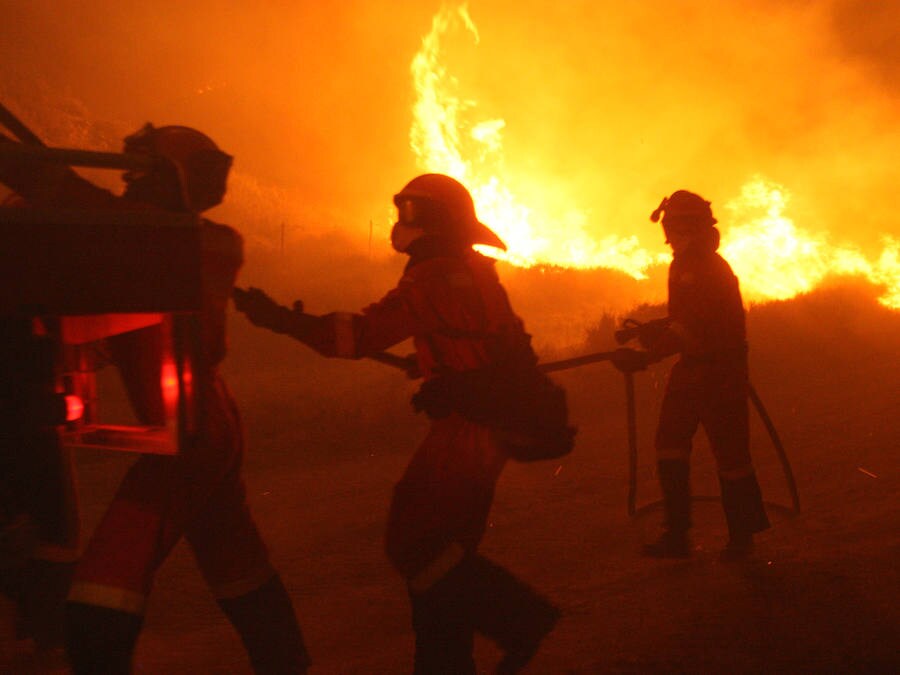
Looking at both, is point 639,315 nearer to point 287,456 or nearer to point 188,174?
point 287,456

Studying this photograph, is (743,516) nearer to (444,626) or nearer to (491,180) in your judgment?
(444,626)

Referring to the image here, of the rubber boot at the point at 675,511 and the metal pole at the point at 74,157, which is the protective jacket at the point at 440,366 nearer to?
the metal pole at the point at 74,157

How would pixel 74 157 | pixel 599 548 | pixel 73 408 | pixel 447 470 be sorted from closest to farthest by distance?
pixel 74 157 → pixel 73 408 → pixel 447 470 → pixel 599 548

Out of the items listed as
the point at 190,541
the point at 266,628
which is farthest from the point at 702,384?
the point at 190,541

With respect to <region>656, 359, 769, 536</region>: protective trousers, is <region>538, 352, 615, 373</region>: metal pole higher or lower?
higher

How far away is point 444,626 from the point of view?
8.99 feet

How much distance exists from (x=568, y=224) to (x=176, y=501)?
25319 mm

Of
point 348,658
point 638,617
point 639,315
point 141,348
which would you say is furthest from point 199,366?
point 639,315

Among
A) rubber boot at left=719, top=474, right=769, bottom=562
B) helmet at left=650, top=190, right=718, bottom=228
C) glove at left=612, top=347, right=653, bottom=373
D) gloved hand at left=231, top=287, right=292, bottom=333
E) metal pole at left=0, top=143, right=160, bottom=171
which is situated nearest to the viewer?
metal pole at left=0, top=143, right=160, bottom=171

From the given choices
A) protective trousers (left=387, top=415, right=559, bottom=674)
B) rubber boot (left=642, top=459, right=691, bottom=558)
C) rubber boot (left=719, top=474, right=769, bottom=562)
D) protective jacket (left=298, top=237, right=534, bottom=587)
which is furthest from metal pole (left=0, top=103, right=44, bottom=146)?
rubber boot (left=719, top=474, right=769, bottom=562)

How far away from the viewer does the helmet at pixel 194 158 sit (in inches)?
111

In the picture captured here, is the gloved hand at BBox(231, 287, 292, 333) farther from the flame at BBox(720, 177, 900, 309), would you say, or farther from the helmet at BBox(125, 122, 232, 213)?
the flame at BBox(720, 177, 900, 309)

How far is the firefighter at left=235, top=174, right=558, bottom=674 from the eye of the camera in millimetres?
2748

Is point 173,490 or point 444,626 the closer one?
point 173,490
